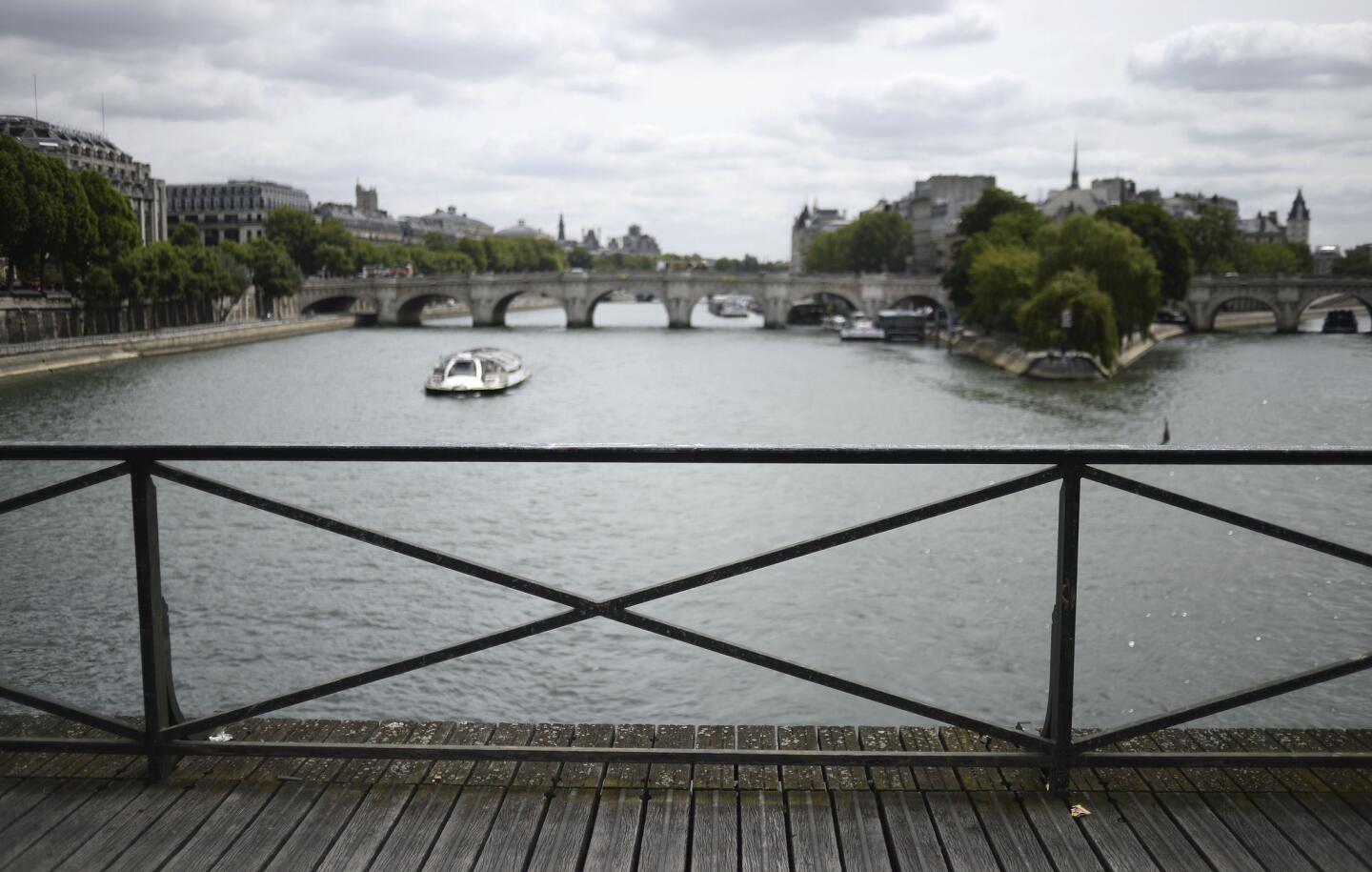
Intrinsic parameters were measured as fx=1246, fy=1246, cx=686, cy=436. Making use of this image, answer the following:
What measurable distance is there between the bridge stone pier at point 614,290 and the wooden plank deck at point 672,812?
78783 mm

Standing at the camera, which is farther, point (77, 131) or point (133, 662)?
point (77, 131)

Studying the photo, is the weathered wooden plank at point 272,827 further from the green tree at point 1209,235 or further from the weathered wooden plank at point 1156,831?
the green tree at point 1209,235

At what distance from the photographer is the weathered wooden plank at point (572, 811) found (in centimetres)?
291

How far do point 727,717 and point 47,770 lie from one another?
832 cm

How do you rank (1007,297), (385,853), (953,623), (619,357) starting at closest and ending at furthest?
(385,853)
(953,623)
(1007,297)
(619,357)

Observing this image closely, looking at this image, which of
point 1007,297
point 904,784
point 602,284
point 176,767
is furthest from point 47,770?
point 602,284

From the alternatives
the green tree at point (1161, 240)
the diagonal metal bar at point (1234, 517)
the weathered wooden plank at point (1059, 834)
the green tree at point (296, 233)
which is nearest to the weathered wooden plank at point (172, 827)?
the weathered wooden plank at point (1059, 834)

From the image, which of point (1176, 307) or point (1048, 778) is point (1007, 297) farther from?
point (1048, 778)

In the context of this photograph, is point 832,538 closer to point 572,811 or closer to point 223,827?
point 572,811

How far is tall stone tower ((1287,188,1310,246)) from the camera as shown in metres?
157

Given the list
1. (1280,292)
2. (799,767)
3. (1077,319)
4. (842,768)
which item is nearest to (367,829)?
(799,767)

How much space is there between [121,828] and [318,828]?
19.1 inches

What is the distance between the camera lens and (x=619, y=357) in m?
55.9

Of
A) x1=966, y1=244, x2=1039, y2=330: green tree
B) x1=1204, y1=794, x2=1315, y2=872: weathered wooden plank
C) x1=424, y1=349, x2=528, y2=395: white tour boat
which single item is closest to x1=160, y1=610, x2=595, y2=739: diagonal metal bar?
x1=1204, y1=794, x2=1315, y2=872: weathered wooden plank
